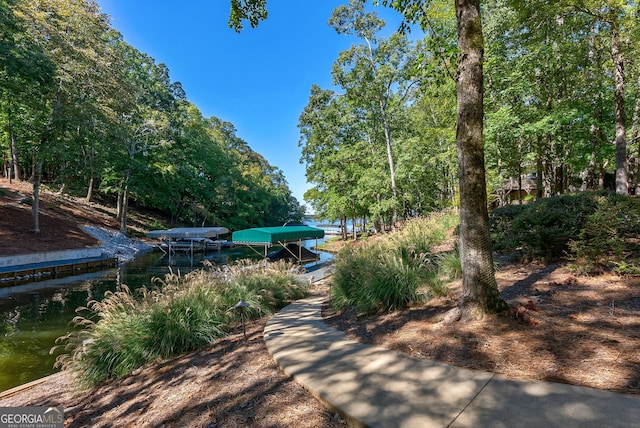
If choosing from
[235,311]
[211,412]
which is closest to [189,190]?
[235,311]

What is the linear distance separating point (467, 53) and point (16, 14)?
23694 millimetres

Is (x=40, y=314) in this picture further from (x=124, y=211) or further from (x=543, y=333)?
(x=124, y=211)

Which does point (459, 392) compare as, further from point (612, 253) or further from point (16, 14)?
point (16, 14)

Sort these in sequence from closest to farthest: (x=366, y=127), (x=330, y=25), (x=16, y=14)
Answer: (x=16, y=14)
(x=330, y=25)
(x=366, y=127)

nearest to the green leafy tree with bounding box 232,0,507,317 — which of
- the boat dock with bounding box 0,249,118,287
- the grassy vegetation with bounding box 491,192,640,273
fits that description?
the grassy vegetation with bounding box 491,192,640,273

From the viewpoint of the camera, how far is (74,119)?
18672 mm

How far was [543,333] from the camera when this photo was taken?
3.33 metres

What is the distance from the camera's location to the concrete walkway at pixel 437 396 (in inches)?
84.2

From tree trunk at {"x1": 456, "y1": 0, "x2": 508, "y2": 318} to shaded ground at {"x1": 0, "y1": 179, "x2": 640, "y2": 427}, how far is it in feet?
1.18

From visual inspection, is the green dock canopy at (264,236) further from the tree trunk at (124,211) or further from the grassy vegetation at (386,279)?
the tree trunk at (124,211)

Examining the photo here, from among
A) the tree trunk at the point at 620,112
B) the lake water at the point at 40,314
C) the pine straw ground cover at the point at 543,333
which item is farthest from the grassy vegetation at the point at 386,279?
the tree trunk at the point at 620,112

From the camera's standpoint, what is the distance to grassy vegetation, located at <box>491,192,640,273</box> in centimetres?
494

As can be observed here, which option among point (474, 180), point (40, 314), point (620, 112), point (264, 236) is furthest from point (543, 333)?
point (264, 236)

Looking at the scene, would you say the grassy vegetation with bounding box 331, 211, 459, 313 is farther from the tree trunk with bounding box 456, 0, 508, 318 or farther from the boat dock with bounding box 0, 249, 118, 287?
the boat dock with bounding box 0, 249, 118, 287
